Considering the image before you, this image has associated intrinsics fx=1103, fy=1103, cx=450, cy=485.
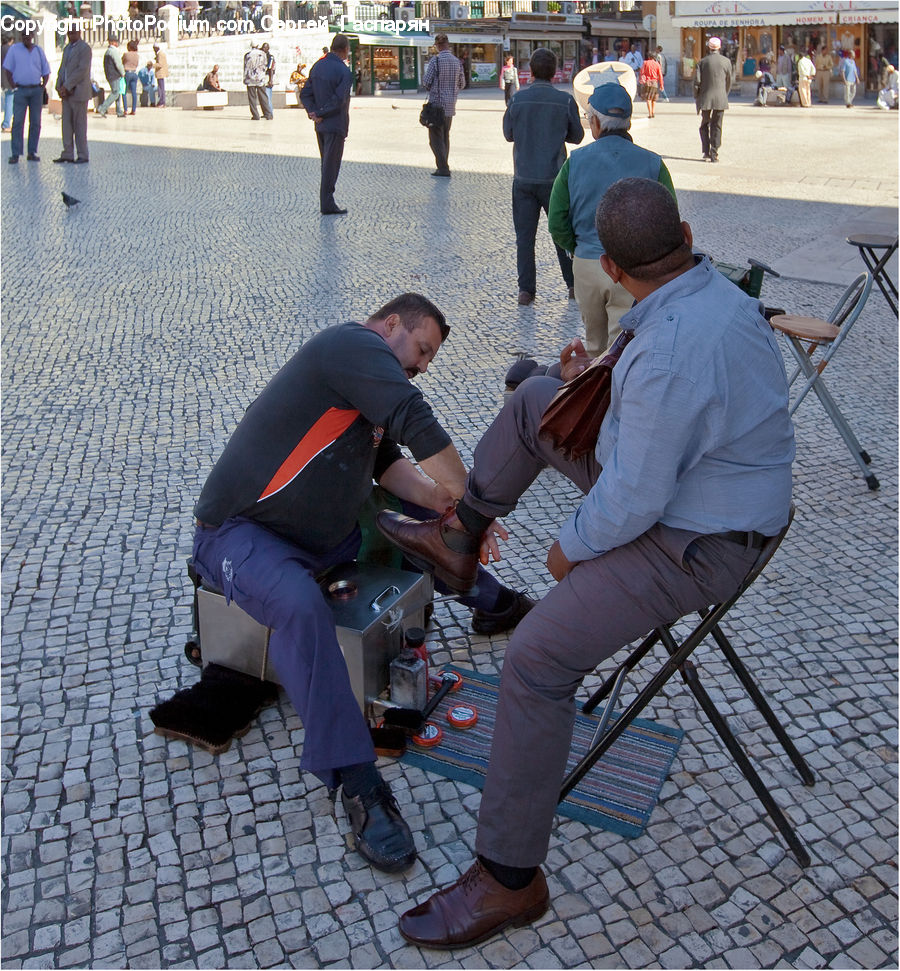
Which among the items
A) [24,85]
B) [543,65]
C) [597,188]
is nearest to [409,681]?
[597,188]

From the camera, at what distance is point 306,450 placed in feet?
10.5

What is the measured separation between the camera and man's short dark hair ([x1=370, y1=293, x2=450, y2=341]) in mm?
3281

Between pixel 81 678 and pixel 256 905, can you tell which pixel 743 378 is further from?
pixel 81 678

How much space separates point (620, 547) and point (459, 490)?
69 centimetres

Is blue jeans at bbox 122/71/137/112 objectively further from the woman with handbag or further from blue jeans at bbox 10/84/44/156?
the woman with handbag

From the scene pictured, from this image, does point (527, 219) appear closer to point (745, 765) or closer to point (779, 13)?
point (745, 765)

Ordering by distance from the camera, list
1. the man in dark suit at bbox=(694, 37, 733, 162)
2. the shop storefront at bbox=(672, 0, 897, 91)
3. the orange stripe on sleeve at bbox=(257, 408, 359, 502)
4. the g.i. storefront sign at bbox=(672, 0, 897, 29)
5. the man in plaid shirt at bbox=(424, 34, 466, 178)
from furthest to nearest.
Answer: the shop storefront at bbox=(672, 0, 897, 91) < the g.i. storefront sign at bbox=(672, 0, 897, 29) < the man in dark suit at bbox=(694, 37, 733, 162) < the man in plaid shirt at bbox=(424, 34, 466, 178) < the orange stripe on sleeve at bbox=(257, 408, 359, 502)

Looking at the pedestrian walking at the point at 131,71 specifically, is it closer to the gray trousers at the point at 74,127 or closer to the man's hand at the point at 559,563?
the gray trousers at the point at 74,127

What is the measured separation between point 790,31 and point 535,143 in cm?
3149

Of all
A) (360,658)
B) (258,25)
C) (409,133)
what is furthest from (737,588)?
(258,25)

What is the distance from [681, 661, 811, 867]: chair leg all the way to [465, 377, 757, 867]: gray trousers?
9.8 inches

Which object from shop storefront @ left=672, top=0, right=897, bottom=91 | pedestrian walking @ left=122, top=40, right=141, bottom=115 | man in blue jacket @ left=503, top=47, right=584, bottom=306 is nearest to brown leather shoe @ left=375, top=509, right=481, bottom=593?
man in blue jacket @ left=503, top=47, right=584, bottom=306

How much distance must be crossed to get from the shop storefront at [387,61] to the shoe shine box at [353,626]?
3471 cm

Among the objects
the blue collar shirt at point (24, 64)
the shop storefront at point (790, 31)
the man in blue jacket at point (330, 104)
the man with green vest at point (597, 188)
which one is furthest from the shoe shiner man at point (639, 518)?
the shop storefront at point (790, 31)
